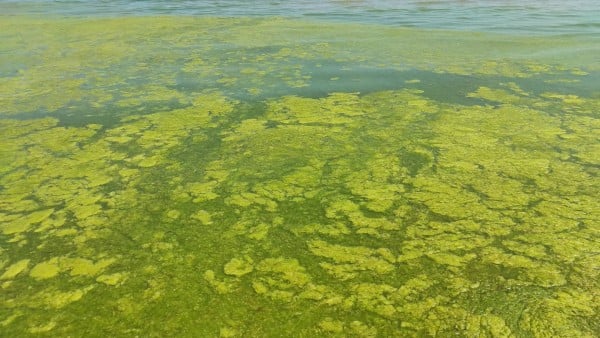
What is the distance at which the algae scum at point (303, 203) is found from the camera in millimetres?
2322

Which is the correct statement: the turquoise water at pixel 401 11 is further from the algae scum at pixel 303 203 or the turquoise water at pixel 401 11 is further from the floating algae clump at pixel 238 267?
the floating algae clump at pixel 238 267

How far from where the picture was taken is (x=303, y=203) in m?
3.35

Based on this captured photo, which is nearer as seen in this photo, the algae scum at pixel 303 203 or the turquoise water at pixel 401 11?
the algae scum at pixel 303 203

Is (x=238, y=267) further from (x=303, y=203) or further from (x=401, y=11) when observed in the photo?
(x=401, y=11)

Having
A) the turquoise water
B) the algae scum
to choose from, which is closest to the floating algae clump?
the algae scum

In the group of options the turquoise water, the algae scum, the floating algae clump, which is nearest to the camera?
the algae scum

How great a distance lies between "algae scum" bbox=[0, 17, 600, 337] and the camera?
2.32m

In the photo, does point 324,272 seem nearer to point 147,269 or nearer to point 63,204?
point 147,269

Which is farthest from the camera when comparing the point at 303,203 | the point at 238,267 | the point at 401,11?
the point at 401,11

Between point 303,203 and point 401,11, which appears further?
point 401,11

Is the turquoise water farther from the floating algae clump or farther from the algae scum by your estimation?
the floating algae clump

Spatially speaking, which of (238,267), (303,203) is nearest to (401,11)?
(303,203)

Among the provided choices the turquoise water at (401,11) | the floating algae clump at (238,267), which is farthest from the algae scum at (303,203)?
Answer: the turquoise water at (401,11)

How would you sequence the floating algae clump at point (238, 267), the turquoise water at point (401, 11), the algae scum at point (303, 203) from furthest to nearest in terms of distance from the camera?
the turquoise water at point (401, 11) < the floating algae clump at point (238, 267) < the algae scum at point (303, 203)
